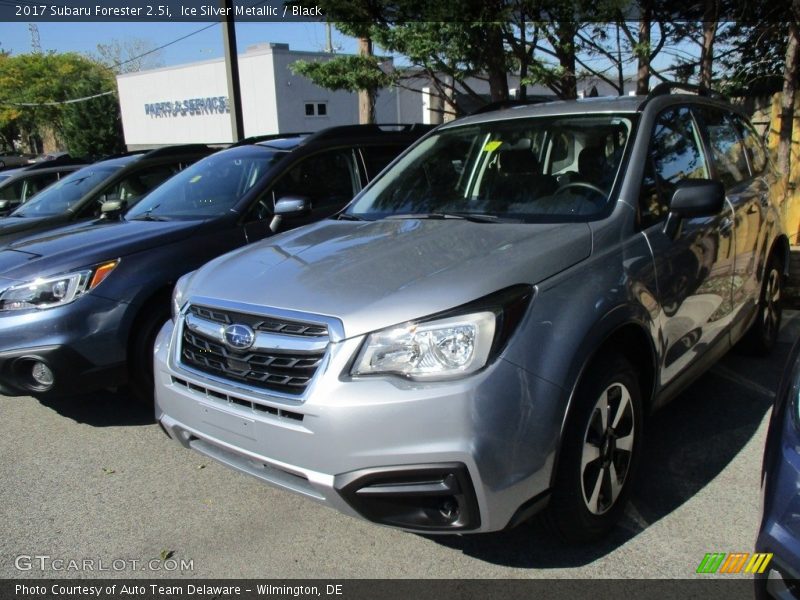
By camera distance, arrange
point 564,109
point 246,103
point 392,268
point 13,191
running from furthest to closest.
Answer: point 246,103, point 13,191, point 564,109, point 392,268

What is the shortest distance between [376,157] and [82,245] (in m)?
2.51

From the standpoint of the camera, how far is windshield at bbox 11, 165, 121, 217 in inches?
Answer: 282

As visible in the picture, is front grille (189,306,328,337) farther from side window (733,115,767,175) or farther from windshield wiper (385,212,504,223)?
side window (733,115,767,175)

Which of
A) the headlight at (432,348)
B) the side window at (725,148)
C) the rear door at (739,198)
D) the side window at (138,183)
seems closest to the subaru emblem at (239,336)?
the headlight at (432,348)

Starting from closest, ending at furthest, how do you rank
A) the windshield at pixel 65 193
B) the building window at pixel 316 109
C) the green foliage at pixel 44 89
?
the windshield at pixel 65 193 → the building window at pixel 316 109 → the green foliage at pixel 44 89

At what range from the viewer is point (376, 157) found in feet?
18.9

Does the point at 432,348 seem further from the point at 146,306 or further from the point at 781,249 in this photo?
the point at 781,249

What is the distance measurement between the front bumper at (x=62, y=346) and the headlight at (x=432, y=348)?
91.3 inches

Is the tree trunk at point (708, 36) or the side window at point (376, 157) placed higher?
the tree trunk at point (708, 36)

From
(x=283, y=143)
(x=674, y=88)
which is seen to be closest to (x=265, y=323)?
(x=674, y=88)

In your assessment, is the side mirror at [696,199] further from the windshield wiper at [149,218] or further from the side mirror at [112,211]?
the side mirror at [112,211]

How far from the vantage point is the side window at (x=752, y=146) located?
180 inches
